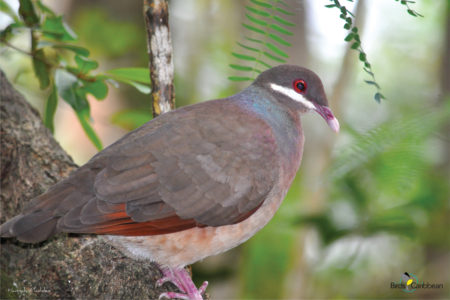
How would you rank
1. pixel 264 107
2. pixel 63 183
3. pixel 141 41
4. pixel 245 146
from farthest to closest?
pixel 141 41 → pixel 264 107 → pixel 245 146 → pixel 63 183

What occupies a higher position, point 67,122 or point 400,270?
point 67,122

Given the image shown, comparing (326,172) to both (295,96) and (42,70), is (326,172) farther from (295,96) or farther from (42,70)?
(42,70)

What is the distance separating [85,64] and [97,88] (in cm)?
20

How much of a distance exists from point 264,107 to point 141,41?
2.95 m

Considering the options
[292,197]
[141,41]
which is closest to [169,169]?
[141,41]

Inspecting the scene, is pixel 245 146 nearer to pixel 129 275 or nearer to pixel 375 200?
pixel 129 275

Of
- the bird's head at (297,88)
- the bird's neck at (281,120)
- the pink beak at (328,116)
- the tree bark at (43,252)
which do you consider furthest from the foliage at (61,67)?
the pink beak at (328,116)

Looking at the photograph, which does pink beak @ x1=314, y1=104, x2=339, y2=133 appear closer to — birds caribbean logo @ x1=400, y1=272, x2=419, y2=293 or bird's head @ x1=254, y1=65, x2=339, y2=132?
bird's head @ x1=254, y1=65, x2=339, y2=132

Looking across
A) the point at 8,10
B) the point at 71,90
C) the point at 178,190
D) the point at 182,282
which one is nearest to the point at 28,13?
the point at 8,10

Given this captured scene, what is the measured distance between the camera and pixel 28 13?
11.8ft

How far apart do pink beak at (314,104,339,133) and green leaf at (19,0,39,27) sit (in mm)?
2066

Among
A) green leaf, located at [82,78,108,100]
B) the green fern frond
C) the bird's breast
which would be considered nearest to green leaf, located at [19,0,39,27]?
green leaf, located at [82,78,108,100]

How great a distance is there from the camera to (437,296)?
6.75 meters

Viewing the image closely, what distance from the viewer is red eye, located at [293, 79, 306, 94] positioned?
3.57 meters
